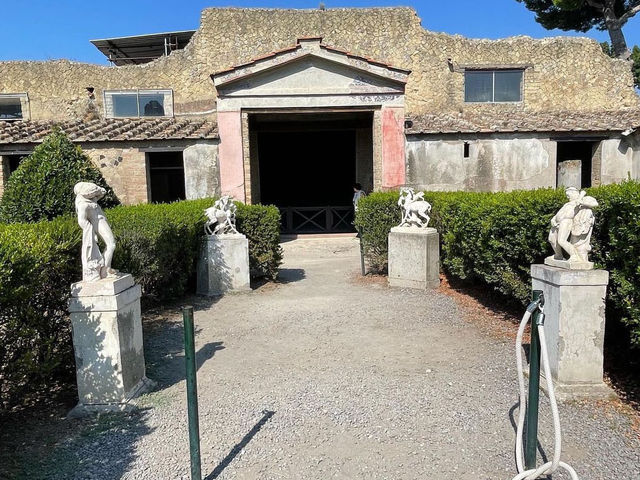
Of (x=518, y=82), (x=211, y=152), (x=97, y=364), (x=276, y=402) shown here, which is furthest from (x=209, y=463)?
(x=518, y=82)

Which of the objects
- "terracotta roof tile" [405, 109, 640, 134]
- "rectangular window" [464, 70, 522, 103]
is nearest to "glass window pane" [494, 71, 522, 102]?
"rectangular window" [464, 70, 522, 103]

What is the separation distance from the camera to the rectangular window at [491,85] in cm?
1762

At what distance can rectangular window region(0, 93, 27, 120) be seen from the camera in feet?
56.8

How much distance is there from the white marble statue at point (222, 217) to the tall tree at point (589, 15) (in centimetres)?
1970

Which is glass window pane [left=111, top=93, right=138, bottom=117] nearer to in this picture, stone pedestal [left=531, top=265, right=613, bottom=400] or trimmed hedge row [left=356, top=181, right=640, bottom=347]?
trimmed hedge row [left=356, top=181, right=640, bottom=347]

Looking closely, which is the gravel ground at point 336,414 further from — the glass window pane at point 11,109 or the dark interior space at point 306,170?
the glass window pane at point 11,109

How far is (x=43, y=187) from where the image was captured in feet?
26.3

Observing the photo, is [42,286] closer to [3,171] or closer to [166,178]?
[3,171]

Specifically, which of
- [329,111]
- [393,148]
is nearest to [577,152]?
[393,148]

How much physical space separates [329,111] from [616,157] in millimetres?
9046

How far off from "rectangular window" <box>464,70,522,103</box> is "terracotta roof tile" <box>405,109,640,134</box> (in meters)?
1.02

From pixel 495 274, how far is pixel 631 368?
2.16 metres

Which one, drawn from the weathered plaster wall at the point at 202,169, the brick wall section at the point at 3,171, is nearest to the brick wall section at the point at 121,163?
the weathered plaster wall at the point at 202,169

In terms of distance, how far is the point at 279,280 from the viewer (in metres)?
9.49
